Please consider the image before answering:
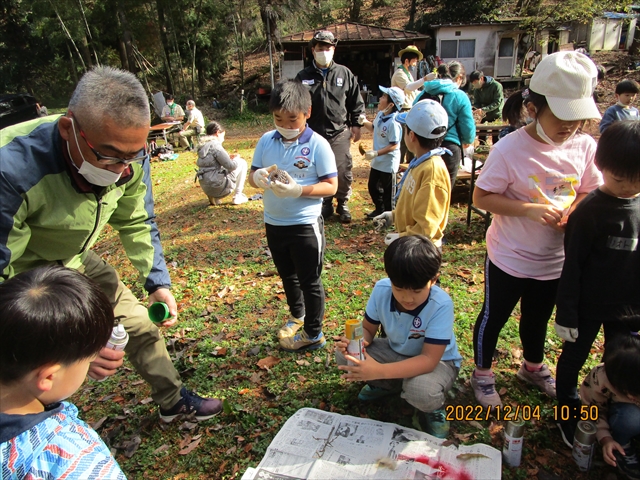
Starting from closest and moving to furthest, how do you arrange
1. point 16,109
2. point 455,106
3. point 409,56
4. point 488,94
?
point 455,106 → point 409,56 → point 488,94 → point 16,109

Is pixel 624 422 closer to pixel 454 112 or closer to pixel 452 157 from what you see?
pixel 452 157

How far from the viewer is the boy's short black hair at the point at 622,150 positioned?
6.10ft

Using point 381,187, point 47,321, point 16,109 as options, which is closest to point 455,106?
point 381,187

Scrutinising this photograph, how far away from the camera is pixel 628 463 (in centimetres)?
205

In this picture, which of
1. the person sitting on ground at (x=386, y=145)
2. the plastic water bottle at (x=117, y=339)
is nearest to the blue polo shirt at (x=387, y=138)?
the person sitting on ground at (x=386, y=145)

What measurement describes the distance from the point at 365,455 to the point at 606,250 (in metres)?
1.57

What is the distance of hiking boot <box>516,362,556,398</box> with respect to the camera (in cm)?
268

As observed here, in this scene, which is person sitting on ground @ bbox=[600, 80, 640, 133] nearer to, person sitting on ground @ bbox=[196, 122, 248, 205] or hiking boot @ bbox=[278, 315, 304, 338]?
hiking boot @ bbox=[278, 315, 304, 338]

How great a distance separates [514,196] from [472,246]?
2.98m

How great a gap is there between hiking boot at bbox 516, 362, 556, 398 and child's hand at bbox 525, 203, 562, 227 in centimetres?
112

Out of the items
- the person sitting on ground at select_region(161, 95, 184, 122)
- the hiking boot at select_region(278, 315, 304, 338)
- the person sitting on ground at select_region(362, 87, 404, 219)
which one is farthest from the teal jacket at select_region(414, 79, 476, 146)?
the person sitting on ground at select_region(161, 95, 184, 122)

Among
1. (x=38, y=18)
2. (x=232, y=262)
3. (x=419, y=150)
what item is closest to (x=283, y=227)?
(x=419, y=150)

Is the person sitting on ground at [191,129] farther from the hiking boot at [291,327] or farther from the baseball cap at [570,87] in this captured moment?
the baseball cap at [570,87]

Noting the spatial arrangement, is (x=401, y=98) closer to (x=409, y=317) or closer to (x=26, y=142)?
(x=409, y=317)
